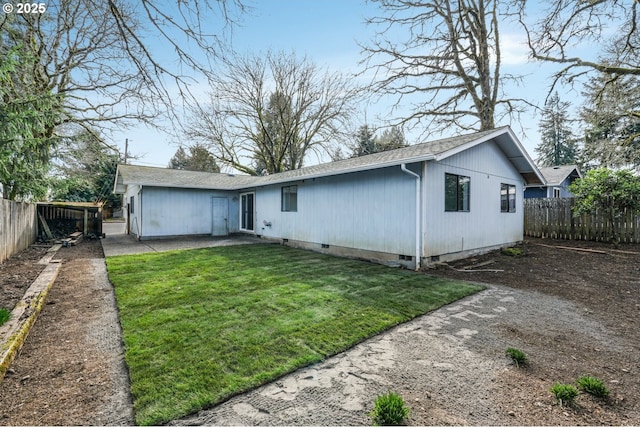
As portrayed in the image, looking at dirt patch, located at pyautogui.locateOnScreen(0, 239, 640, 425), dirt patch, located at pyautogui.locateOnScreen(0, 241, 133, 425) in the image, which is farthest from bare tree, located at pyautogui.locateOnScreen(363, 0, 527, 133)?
dirt patch, located at pyautogui.locateOnScreen(0, 241, 133, 425)

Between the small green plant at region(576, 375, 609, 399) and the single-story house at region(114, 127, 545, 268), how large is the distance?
4.43 metres

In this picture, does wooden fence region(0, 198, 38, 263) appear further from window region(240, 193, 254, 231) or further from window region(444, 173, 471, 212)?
window region(444, 173, 471, 212)

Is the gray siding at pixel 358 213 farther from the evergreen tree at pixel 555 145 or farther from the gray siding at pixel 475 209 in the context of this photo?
the evergreen tree at pixel 555 145

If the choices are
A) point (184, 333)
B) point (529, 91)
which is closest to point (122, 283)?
point (184, 333)

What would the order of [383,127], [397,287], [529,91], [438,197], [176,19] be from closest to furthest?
1. [176,19]
2. [397,287]
3. [438,197]
4. [529,91]
5. [383,127]

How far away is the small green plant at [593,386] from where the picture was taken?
2307 mm

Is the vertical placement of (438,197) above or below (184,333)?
above

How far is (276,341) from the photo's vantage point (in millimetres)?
3168

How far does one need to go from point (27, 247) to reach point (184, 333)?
10.2 metres

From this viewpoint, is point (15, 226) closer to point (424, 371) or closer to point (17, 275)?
point (17, 275)

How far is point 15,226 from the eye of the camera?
818 centimetres

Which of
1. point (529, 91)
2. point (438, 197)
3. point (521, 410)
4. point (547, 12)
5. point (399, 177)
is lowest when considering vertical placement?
point (521, 410)

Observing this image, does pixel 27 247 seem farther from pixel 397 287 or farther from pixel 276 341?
pixel 397 287

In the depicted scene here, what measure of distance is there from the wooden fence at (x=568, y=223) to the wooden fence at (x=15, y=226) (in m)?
17.4
